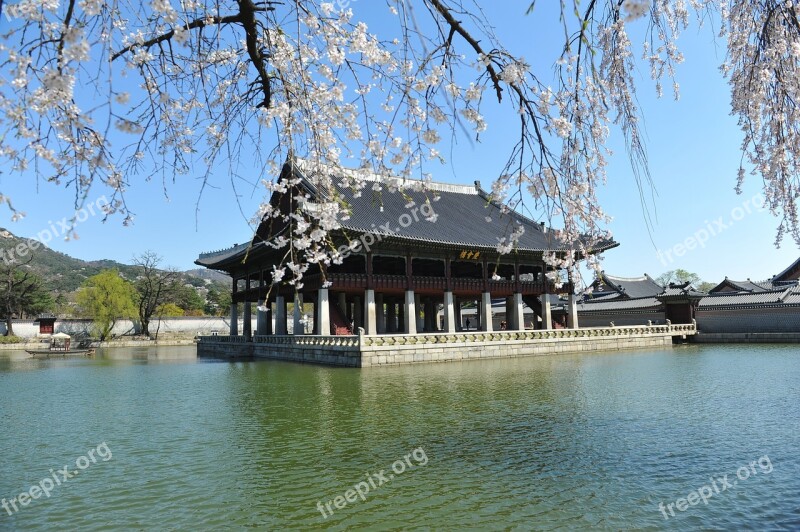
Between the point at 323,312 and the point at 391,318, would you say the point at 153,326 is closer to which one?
the point at 391,318

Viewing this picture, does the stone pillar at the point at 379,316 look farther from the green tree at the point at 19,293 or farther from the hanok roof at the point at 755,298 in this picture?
the green tree at the point at 19,293

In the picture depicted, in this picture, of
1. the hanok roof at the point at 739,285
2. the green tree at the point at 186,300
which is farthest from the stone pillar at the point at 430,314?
the green tree at the point at 186,300

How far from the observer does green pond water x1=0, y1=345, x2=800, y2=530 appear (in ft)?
19.6

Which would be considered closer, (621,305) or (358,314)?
(358,314)

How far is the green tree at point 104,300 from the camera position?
1969 inches

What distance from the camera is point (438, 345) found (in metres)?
25.0

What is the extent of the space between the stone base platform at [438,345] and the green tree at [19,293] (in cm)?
3262

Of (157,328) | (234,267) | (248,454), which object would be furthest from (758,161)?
(157,328)

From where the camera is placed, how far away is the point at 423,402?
1311 cm

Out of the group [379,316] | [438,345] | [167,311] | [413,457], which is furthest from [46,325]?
[413,457]

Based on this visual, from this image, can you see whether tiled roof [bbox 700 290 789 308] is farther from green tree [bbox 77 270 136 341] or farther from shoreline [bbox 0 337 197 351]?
green tree [bbox 77 270 136 341]

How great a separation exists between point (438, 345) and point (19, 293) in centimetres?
5613

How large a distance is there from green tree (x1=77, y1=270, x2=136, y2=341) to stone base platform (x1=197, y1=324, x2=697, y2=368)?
843 inches

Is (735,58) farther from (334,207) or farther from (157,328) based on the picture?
(157,328)
